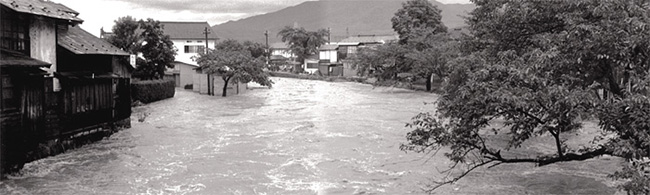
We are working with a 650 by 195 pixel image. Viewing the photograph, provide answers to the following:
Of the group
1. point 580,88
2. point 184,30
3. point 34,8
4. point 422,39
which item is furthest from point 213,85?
point 580,88

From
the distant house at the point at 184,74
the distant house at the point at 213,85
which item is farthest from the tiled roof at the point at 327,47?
the distant house at the point at 213,85

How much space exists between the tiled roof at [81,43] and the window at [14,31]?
139cm

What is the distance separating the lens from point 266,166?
1125 cm

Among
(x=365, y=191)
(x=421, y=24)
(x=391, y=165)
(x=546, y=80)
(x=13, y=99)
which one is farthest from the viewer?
(x=421, y=24)

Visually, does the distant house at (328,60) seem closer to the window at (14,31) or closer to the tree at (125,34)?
the tree at (125,34)

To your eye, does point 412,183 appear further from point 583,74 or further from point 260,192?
point 583,74

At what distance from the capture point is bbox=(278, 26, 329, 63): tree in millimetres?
60875

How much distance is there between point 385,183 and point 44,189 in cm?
584

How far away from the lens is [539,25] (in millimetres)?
9641

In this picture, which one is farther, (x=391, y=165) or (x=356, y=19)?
(x=356, y=19)

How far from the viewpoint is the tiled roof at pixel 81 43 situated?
13.1 meters

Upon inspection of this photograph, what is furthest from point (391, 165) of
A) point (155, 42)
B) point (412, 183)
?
point (155, 42)

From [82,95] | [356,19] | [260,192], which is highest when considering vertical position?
[356,19]

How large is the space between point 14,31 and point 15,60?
1006 millimetres
